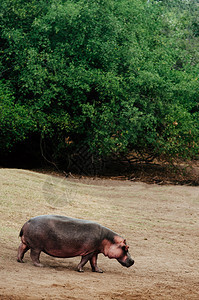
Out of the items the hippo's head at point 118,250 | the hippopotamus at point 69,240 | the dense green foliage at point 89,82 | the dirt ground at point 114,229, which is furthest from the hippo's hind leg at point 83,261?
the dense green foliage at point 89,82

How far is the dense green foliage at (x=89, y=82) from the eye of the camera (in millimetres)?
16172

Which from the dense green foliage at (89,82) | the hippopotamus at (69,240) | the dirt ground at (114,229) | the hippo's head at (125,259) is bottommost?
the dirt ground at (114,229)

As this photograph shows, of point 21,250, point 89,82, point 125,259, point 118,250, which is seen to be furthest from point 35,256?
point 89,82

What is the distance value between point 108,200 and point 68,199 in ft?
5.21

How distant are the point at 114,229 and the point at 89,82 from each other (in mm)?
8136

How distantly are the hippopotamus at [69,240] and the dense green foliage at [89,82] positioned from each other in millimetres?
Answer: 10108

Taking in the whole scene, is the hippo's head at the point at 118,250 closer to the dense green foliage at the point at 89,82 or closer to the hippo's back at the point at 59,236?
the hippo's back at the point at 59,236

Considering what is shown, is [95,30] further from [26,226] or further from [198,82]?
[26,226]

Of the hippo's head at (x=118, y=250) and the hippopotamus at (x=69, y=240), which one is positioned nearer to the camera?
the hippopotamus at (x=69, y=240)

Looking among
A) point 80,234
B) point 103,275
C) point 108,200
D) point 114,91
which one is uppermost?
point 114,91

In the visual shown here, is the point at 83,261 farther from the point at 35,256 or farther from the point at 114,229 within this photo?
the point at 114,229

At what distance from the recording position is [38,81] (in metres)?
16.0

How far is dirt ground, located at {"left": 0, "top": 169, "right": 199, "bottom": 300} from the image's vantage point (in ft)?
16.2

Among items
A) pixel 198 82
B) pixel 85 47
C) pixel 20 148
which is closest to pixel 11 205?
pixel 85 47
